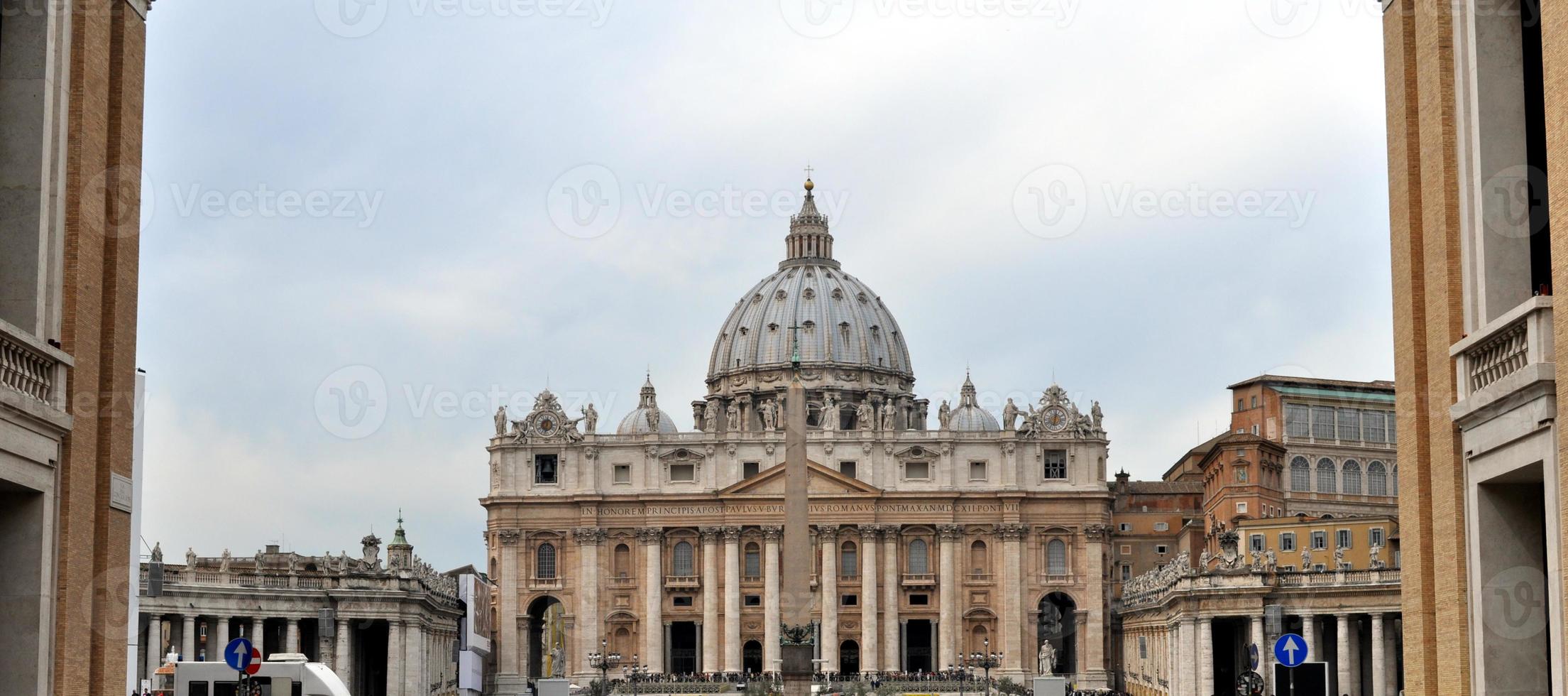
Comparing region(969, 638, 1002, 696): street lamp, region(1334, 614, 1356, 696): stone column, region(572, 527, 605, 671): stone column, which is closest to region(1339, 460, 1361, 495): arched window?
region(969, 638, 1002, 696): street lamp

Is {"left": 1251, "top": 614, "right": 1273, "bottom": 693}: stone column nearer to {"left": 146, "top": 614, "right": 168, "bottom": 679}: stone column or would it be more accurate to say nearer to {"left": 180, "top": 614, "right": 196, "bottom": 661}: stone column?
{"left": 180, "top": 614, "right": 196, "bottom": 661}: stone column

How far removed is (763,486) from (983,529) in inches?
567

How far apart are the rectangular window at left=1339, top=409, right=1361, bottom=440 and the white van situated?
9281 cm

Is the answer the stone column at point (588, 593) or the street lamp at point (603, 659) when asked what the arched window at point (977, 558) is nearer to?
the street lamp at point (603, 659)

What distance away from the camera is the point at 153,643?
87688mm

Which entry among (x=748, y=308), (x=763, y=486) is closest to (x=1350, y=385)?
(x=763, y=486)

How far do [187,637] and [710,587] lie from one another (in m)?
50.9

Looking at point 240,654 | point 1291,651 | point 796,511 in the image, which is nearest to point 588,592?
point 796,511

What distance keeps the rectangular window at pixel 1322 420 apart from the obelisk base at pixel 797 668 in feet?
215

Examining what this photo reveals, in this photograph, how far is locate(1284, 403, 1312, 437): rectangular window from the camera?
5064 inches

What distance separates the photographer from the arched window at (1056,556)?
136 metres

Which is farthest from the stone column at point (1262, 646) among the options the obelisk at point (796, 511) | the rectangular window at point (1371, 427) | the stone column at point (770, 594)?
the stone column at point (770, 594)

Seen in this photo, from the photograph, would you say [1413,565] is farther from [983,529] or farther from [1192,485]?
[1192,485]

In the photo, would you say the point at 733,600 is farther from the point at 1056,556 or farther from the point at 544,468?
the point at 1056,556
